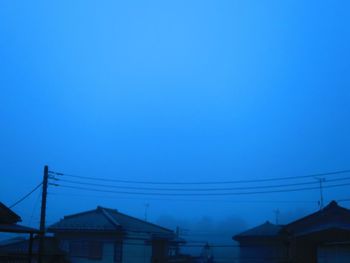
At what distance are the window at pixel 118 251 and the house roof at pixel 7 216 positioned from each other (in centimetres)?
1914

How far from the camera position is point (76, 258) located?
42.4 meters

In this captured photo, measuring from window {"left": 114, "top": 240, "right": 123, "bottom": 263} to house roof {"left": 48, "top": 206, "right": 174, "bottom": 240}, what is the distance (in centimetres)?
117

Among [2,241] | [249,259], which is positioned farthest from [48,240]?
[249,259]

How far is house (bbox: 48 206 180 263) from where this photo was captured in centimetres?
4088

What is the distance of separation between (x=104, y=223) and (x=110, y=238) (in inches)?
74.0

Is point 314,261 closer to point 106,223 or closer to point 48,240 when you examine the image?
point 106,223

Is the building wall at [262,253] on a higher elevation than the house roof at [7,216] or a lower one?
lower


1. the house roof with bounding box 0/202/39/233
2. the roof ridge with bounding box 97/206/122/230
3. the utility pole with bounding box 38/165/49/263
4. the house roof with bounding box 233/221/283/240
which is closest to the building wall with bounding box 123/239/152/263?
the roof ridge with bounding box 97/206/122/230

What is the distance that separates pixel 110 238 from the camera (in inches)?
1626

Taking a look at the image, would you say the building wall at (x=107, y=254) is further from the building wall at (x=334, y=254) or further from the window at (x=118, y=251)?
the building wall at (x=334, y=254)

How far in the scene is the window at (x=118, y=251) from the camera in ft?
132

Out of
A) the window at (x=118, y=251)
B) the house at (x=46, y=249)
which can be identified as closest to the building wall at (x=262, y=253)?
the window at (x=118, y=251)

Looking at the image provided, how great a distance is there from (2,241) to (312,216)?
35367 mm

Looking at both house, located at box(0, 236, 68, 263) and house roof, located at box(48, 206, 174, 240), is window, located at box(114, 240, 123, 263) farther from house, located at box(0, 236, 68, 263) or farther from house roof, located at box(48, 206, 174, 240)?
house, located at box(0, 236, 68, 263)
